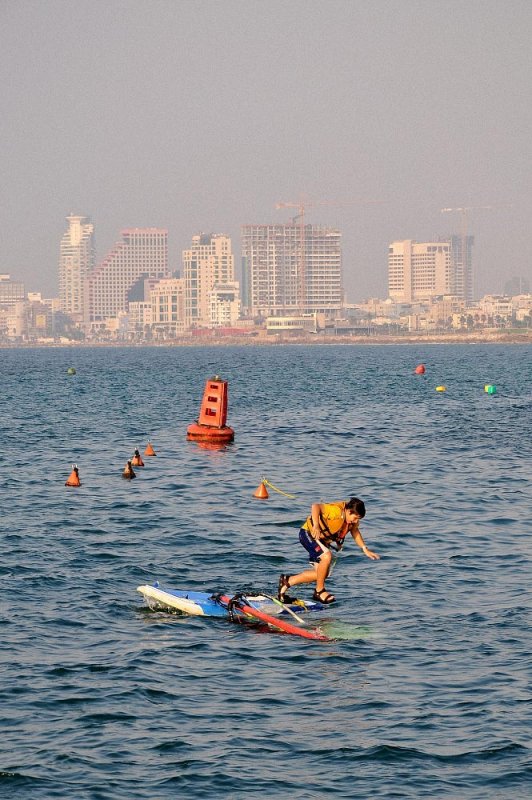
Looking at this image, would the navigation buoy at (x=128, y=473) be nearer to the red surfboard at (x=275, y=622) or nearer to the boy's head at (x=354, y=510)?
the red surfboard at (x=275, y=622)

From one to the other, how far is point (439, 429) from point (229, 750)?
48212 millimetres

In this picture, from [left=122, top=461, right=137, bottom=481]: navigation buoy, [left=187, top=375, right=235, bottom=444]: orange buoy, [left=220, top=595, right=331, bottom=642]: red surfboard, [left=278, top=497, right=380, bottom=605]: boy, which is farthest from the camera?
[left=187, top=375, right=235, bottom=444]: orange buoy

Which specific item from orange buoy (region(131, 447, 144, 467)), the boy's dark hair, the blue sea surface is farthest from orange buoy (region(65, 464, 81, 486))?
the boy's dark hair

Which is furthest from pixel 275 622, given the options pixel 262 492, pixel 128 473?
pixel 128 473

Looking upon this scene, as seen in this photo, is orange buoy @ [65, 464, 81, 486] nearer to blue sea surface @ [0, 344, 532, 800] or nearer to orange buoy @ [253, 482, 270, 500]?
blue sea surface @ [0, 344, 532, 800]

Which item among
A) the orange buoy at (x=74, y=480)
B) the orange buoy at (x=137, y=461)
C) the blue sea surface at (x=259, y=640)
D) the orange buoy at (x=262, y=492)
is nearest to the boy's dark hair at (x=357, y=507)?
the blue sea surface at (x=259, y=640)

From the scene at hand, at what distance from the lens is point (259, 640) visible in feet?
69.2

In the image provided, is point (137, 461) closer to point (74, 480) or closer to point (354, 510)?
point (74, 480)

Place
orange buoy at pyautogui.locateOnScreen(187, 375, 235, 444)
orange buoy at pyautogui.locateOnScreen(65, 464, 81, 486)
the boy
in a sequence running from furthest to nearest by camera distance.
Result: 1. orange buoy at pyautogui.locateOnScreen(187, 375, 235, 444)
2. orange buoy at pyautogui.locateOnScreen(65, 464, 81, 486)
3. the boy

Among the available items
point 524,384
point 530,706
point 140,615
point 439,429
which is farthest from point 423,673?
point 524,384

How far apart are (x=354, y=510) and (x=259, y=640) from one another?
9.24ft

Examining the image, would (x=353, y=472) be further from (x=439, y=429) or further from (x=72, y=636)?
(x=72, y=636)

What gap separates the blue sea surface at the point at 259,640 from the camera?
1552 cm

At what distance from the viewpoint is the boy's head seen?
852 inches
